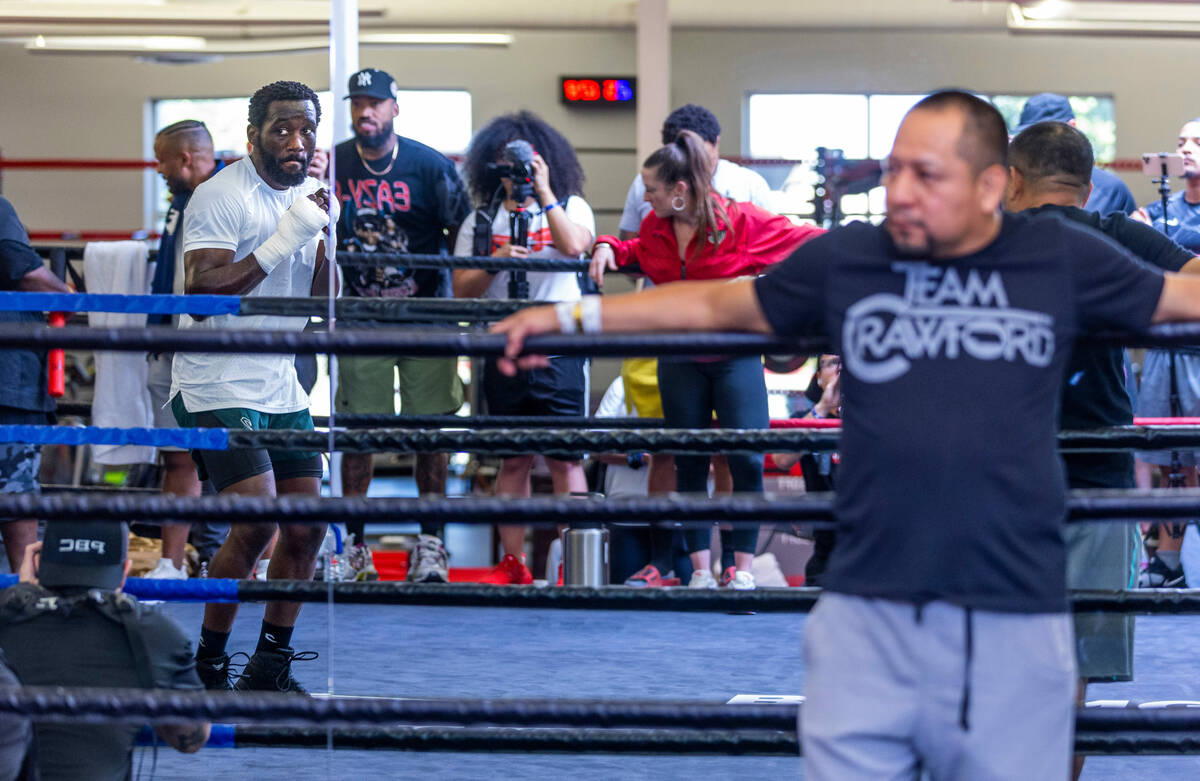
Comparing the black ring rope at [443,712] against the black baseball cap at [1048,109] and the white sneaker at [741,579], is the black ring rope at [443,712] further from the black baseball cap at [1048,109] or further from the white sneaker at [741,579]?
the black baseball cap at [1048,109]

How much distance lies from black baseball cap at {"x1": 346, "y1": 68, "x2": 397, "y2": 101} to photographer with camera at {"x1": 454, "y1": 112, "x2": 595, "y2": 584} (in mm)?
443

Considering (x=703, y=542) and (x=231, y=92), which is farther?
(x=703, y=542)

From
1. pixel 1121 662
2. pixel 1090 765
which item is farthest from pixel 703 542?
pixel 1121 662

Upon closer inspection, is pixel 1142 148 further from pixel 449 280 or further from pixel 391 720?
pixel 391 720

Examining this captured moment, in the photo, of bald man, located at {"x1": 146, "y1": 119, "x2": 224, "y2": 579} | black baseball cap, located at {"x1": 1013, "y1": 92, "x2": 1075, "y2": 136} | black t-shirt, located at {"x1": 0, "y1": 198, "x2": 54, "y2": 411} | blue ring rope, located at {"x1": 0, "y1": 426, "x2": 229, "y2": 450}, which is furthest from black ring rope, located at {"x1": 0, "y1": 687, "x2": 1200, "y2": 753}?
black baseball cap, located at {"x1": 1013, "y1": 92, "x2": 1075, "y2": 136}

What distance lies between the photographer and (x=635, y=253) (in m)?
4.03

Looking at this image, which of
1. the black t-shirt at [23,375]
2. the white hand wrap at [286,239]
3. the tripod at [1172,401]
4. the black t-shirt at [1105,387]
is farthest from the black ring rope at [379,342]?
the tripod at [1172,401]

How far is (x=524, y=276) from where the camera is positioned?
4.29 meters

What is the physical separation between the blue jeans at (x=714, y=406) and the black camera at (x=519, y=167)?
0.79 metres

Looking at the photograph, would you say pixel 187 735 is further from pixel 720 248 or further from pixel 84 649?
pixel 720 248

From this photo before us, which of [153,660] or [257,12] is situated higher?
[257,12]

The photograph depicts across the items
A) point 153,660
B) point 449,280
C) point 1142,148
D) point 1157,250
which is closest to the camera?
point 153,660

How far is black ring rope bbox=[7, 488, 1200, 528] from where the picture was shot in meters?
1.60

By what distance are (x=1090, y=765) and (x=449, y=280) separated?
2527 millimetres
